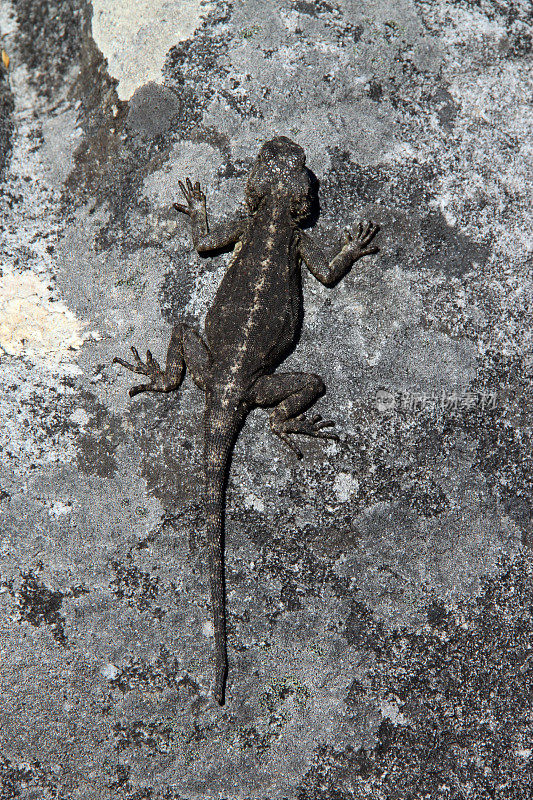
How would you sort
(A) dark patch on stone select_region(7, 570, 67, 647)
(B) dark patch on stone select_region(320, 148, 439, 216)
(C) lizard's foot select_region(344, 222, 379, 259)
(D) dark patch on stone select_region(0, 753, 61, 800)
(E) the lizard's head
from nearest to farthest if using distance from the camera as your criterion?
(D) dark patch on stone select_region(0, 753, 61, 800), (A) dark patch on stone select_region(7, 570, 67, 647), (E) the lizard's head, (C) lizard's foot select_region(344, 222, 379, 259), (B) dark patch on stone select_region(320, 148, 439, 216)

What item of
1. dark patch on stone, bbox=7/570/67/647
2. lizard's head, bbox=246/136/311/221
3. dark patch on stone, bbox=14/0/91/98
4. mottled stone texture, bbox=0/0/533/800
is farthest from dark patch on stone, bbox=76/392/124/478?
dark patch on stone, bbox=14/0/91/98

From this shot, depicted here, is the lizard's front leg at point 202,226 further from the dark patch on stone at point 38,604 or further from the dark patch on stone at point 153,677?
the dark patch on stone at point 153,677

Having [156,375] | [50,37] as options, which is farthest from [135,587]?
[50,37]

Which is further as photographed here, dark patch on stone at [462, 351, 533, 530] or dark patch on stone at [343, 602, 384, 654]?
dark patch on stone at [462, 351, 533, 530]

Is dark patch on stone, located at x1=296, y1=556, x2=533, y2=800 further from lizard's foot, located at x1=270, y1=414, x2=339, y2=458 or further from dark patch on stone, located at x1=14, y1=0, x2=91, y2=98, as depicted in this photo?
dark patch on stone, located at x1=14, y1=0, x2=91, y2=98

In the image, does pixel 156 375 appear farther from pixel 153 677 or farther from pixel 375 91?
pixel 375 91

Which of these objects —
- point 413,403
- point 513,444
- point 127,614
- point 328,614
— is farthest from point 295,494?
point 513,444

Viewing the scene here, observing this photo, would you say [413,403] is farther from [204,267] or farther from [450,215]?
[204,267]
